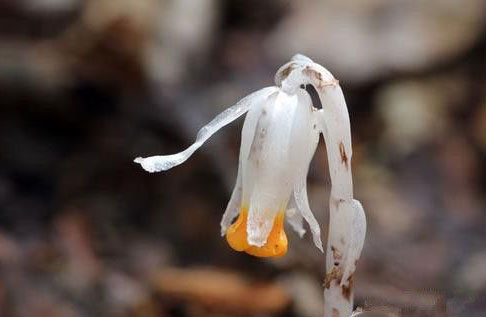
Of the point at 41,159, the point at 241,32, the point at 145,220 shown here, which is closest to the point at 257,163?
the point at 145,220

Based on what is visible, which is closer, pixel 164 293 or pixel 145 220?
pixel 164 293

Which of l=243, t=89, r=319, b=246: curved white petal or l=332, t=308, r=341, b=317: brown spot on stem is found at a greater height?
l=243, t=89, r=319, b=246: curved white petal

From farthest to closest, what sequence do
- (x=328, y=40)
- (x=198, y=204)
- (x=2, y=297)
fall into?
(x=328, y=40), (x=198, y=204), (x=2, y=297)

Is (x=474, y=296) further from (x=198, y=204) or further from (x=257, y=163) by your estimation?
(x=198, y=204)

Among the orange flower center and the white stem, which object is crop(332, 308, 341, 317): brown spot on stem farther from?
the orange flower center

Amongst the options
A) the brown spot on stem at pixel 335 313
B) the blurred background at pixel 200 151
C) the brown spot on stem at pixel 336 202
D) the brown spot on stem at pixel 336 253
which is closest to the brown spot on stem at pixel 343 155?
the brown spot on stem at pixel 336 202

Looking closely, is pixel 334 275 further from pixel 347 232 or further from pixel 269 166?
pixel 269 166

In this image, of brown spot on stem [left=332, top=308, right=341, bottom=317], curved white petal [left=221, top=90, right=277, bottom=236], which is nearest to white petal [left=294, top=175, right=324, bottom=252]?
curved white petal [left=221, top=90, right=277, bottom=236]

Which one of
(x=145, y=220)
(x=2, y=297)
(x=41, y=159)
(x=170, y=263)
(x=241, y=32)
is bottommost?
(x=2, y=297)
